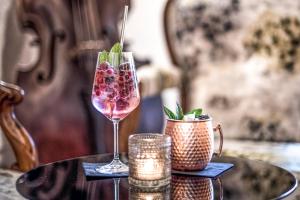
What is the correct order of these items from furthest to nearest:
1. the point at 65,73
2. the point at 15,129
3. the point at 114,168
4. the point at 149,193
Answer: the point at 65,73
the point at 15,129
the point at 114,168
the point at 149,193

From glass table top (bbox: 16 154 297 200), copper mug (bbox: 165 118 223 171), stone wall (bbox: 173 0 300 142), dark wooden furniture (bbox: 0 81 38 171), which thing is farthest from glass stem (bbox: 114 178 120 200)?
stone wall (bbox: 173 0 300 142)

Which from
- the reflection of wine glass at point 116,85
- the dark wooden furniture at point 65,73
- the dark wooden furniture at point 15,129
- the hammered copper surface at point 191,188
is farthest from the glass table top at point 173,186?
the dark wooden furniture at point 65,73

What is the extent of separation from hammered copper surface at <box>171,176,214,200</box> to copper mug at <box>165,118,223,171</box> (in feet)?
0.10

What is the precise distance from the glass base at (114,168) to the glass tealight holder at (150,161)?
0.10 meters

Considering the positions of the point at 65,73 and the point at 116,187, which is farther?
the point at 65,73

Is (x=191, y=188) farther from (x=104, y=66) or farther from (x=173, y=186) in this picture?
(x=104, y=66)

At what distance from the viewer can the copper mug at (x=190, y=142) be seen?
0.90m

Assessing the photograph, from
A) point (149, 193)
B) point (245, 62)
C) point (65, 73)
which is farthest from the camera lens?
point (245, 62)

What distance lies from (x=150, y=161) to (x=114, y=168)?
0.48 feet

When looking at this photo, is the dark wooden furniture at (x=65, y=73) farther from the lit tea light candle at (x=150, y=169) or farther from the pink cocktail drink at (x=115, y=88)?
the lit tea light candle at (x=150, y=169)

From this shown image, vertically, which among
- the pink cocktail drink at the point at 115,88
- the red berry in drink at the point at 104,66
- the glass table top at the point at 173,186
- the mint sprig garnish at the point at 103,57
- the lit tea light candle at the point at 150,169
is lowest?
the glass table top at the point at 173,186

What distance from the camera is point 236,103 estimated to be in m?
1.94

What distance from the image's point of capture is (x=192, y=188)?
2.74 feet

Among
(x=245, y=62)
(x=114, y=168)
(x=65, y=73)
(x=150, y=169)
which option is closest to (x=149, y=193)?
(x=150, y=169)
